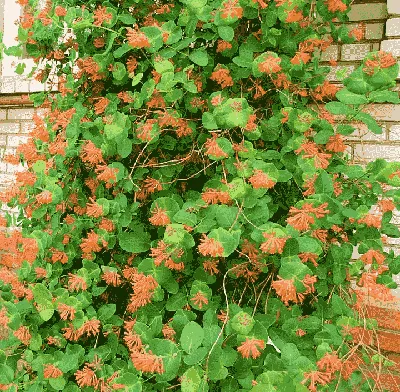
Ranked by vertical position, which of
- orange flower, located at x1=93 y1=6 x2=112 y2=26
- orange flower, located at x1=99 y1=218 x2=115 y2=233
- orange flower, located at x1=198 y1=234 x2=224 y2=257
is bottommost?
orange flower, located at x1=99 y1=218 x2=115 y2=233

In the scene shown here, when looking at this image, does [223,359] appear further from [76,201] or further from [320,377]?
[76,201]

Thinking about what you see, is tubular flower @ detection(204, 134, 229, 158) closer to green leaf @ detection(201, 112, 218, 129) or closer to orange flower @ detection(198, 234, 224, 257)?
green leaf @ detection(201, 112, 218, 129)

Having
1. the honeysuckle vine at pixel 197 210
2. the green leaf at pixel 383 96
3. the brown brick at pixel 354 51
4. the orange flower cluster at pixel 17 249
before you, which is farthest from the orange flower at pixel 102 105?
the brown brick at pixel 354 51

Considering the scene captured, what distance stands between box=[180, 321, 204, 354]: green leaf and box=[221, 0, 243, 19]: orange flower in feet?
2.61

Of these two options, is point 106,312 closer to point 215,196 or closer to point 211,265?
point 211,265

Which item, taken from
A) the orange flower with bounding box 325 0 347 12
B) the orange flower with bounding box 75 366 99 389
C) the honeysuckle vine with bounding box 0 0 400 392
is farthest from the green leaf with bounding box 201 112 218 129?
the orange flower with bounding box 75 366 99 389

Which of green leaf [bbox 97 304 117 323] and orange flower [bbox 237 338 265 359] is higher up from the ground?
orange flower [bbox 237 338 265 359]

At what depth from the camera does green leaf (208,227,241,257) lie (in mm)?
1146

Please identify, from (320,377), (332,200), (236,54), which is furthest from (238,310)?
(236,54)

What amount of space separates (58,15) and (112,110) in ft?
1.22

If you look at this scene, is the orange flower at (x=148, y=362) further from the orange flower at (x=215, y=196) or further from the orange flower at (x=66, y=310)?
the orange flower at (x=215, y=196)

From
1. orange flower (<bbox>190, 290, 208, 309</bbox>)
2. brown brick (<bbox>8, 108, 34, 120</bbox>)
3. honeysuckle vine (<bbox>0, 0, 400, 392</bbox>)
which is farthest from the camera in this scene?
brown brick (<bbox>8, 108, 34, 120</bbox>)

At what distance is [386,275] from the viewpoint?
1.30 meters

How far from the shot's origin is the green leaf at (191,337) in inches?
44.6
